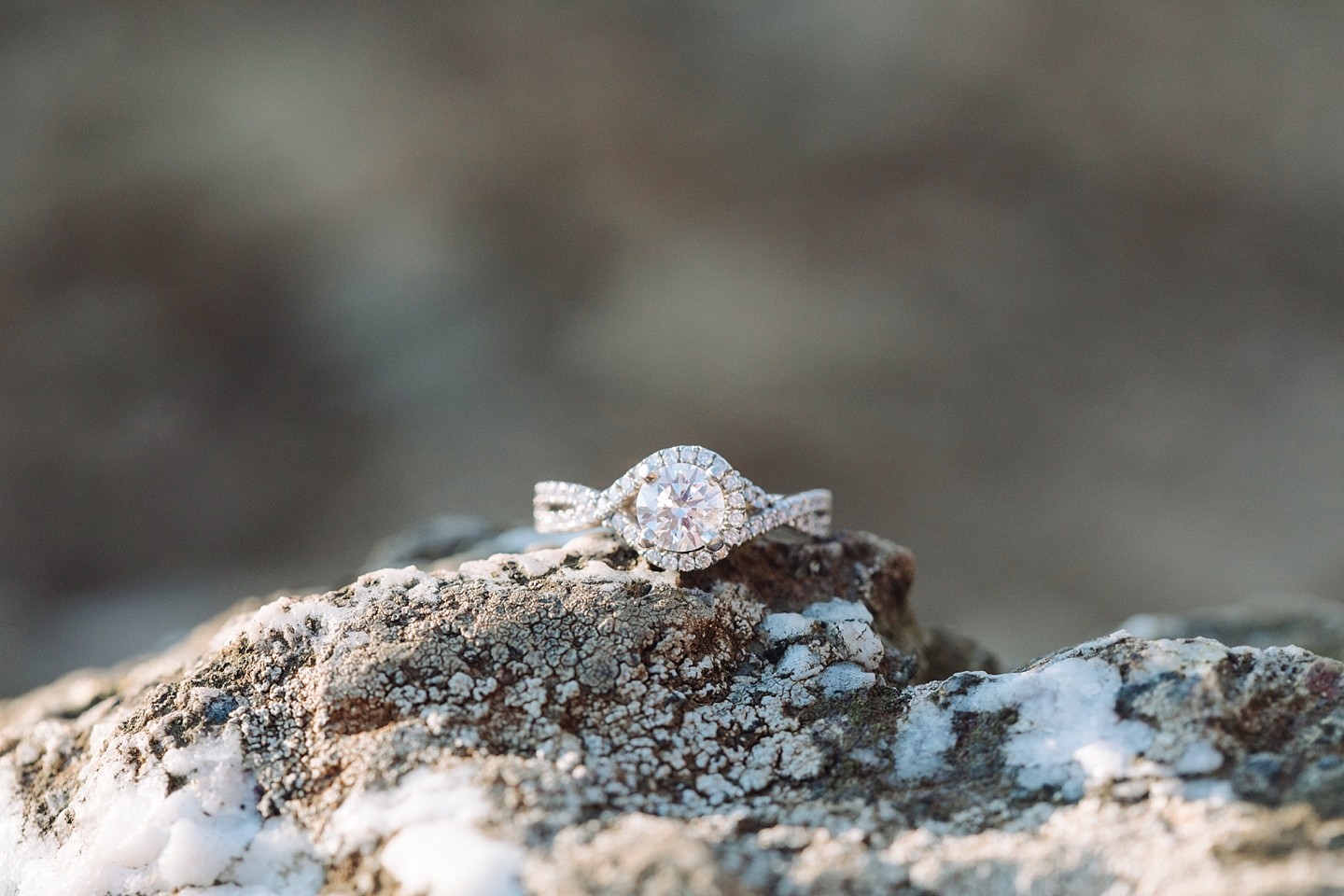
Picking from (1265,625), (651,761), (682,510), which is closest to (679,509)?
(682,510)

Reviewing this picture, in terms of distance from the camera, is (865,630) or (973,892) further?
(865,630)

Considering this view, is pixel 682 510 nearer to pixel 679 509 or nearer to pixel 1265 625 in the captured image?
pixel 679 509

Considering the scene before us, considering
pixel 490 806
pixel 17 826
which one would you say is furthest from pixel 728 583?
pixel 17 826

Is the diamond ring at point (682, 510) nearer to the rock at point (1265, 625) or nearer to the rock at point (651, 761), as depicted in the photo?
the rock at point (651, 761)

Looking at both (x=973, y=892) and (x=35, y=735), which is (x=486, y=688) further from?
(x=35, y=735)

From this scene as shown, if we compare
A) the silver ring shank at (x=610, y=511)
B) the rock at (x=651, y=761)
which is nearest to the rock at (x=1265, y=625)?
the silver ring shank at (x=610, y=511)

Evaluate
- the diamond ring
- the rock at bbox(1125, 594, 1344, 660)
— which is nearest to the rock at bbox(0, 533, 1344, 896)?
the diamond ring

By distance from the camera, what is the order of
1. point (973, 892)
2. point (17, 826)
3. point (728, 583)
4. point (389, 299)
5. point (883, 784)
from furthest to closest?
point (389, 299) → point (728, 583) → point (17, 826) → point (883, 784) → point (973, 892)
